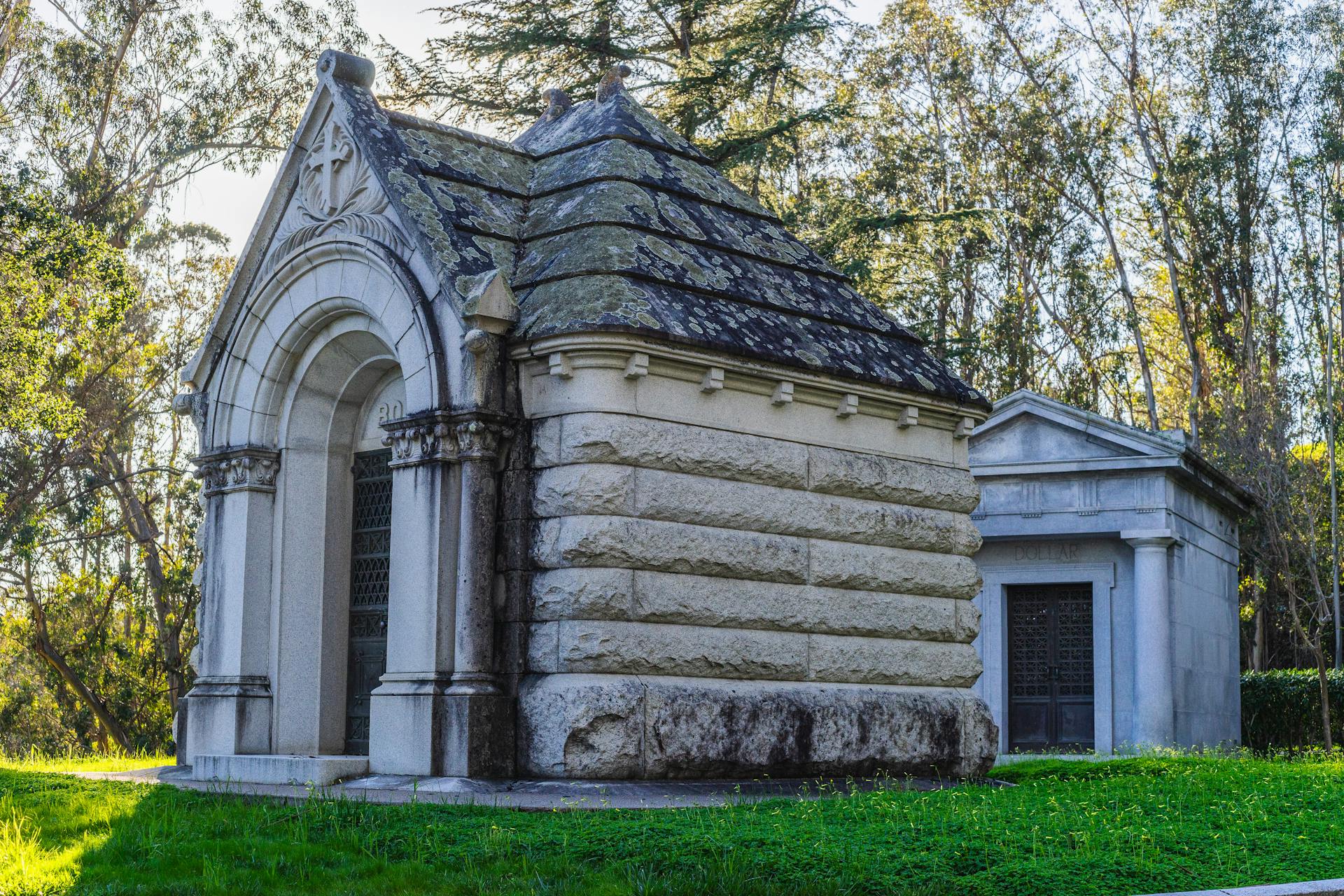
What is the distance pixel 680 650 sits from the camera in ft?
35.1

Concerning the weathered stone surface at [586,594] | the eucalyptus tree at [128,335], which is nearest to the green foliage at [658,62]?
the eucalyptus tree at [128,335]

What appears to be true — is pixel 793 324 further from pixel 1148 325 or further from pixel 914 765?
pixel 1148 325

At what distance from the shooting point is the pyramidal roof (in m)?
11.0

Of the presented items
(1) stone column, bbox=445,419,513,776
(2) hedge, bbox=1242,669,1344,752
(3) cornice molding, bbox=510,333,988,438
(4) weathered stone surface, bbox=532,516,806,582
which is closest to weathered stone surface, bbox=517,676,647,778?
(1) stone column, bbox=445,419,513,776

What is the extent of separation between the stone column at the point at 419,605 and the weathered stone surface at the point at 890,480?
2.96 m

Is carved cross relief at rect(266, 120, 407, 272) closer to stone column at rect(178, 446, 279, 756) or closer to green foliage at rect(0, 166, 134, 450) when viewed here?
stone column at rect(178, 446, 279, 756)

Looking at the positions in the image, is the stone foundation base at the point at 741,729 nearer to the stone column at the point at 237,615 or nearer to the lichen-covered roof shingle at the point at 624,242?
the lichen-covered roof shingle at the point at 624,242

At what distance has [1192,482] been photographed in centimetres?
2083

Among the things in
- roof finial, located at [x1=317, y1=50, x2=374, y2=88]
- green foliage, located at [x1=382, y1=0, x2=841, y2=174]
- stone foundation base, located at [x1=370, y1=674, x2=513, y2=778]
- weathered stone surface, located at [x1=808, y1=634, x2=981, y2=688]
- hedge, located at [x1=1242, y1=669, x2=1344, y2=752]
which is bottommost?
hedge, located at [x1=1242, y1=669, x2=1344, y2=752]

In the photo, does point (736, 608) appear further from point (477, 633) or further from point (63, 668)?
point (63, 668)

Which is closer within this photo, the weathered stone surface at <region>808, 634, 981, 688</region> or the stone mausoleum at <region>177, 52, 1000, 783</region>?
the stone mausoleum at <region>177, 52, 1000, 783</region>

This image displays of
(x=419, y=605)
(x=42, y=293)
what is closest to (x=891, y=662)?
(x=419, y=605)

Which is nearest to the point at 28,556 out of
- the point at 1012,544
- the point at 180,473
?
the point at 180,473

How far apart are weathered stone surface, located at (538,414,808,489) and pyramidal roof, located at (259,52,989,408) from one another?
2.07ft
